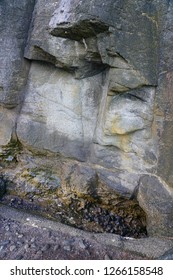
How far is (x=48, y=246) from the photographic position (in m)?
2.13

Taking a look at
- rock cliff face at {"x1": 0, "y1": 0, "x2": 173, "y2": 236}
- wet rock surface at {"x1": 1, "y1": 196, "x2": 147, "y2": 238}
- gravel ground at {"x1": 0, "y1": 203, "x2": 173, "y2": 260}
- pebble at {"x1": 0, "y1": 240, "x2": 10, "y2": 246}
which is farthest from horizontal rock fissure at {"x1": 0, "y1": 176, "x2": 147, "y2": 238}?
pebble at {"x1": 0, "y1": 240, "x2": 10, "y2": 246}

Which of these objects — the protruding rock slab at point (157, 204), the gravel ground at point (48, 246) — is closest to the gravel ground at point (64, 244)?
the gravel ground at point (48, 246)

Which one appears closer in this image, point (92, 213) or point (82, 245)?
point (82, 245)

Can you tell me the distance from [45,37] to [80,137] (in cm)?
100

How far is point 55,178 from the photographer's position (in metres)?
2.93

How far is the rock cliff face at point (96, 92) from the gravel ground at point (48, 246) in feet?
1.81

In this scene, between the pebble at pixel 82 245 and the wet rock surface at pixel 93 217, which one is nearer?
the pebble at pixel 82 245

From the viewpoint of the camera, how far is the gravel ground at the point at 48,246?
205 cm

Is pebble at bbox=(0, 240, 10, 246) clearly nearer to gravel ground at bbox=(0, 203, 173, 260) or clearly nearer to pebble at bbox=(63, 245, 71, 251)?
gravel ground at bbox=(0, 203, 173, 260)

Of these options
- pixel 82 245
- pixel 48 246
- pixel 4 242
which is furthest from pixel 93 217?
pixel 4 242

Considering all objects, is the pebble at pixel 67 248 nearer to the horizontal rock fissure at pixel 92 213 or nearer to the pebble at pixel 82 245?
the pebble at pixel 82 245

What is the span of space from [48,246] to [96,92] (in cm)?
144

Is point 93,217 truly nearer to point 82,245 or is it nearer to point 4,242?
point 82,245
